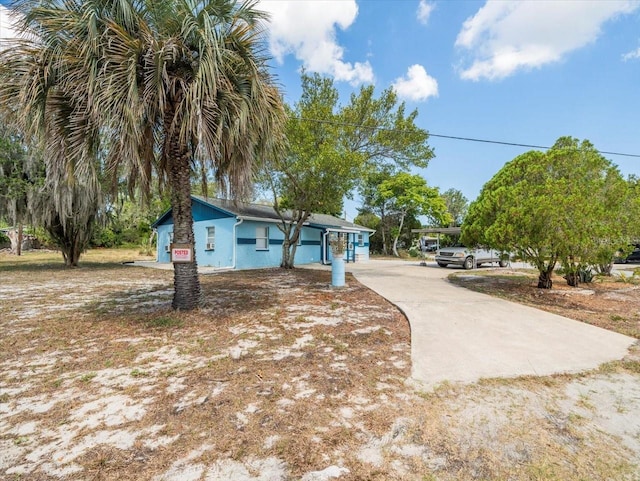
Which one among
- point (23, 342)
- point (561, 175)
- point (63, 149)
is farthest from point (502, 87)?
point (23, 342)

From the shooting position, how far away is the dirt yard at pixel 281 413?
1.96 meters

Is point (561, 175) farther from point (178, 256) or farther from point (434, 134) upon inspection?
point (178, 256)

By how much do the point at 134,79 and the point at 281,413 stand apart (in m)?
4.92

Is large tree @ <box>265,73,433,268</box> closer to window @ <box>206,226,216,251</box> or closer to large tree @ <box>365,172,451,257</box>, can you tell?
window @ <box>206,226,216,251</box>

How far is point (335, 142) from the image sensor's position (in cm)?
1181

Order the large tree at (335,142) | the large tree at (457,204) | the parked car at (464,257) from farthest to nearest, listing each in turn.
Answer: the large tree at (457,204), the parked car at (464,257), the large tree at (335,142)

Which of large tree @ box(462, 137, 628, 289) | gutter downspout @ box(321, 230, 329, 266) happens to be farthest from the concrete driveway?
gutter downspout @ box(321, 230, 329, 266)

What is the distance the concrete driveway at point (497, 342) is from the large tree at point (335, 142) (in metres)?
6.13

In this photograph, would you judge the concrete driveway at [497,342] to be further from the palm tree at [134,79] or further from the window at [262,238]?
the window at [262,238]

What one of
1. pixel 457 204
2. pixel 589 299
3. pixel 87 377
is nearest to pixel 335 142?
pixel 589 299

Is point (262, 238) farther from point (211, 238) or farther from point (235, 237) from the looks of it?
point (211, 238)

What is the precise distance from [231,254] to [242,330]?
10.3 m

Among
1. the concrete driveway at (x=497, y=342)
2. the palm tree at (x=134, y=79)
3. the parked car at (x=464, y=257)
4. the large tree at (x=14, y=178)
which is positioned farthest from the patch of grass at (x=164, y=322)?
the parked car at (x=464, y=257)

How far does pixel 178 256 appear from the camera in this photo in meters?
5.48
